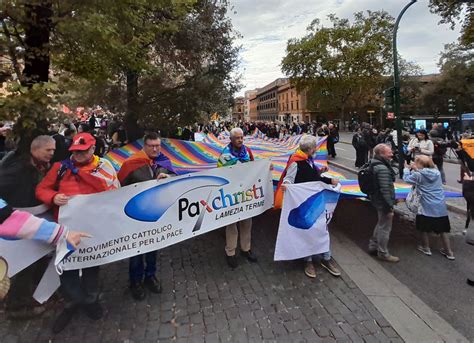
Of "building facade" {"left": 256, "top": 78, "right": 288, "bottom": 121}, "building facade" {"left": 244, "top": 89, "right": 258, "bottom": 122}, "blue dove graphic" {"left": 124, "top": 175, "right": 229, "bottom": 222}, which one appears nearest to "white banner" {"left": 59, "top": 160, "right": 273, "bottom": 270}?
"blue dove graphic" {"left": 124, "top": 175, "right": 229, "bottom": 222}

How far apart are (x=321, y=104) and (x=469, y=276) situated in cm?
6106

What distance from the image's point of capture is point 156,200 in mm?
3703

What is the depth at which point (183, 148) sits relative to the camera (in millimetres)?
9039

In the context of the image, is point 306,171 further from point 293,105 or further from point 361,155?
point 293,105

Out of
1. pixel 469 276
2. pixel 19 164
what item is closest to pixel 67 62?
pixel 19 164

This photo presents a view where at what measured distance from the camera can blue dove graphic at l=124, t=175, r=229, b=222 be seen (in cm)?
356

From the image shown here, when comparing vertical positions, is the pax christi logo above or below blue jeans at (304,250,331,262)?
above

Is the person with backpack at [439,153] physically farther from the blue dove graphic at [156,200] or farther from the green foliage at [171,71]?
the blue dove graphic at [156,200]

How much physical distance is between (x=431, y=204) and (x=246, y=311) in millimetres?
3176

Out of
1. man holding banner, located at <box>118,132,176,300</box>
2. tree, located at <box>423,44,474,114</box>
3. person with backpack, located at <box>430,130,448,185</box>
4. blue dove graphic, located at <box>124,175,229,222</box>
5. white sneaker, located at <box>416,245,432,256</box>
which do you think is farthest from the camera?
tree, located at <box>423,44,474,114</box>

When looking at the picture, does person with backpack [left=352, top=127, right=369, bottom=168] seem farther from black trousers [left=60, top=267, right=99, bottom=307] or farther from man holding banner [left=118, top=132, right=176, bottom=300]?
black trousers [left=60, top=267, right=99, bottom=307]

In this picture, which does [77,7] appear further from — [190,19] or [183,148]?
[190,19]

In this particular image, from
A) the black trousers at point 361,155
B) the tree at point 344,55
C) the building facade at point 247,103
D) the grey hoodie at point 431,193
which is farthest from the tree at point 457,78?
the building facade at point 247,103

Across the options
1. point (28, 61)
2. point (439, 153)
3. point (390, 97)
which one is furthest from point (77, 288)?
point (390, 97)
